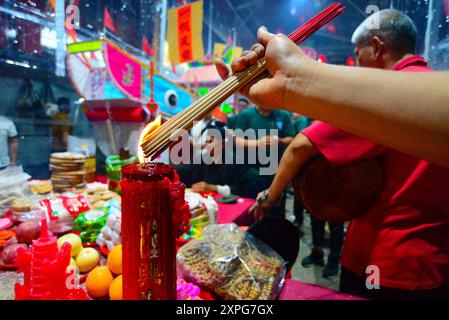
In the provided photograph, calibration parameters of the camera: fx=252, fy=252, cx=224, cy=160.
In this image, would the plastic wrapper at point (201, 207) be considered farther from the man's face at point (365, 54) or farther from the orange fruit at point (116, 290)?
the man's face at point (365, 54)

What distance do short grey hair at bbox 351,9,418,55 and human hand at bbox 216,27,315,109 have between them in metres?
0.65

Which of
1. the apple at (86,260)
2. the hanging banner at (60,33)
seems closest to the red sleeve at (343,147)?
the apple at (86,260)

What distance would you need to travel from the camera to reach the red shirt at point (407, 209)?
923 mm

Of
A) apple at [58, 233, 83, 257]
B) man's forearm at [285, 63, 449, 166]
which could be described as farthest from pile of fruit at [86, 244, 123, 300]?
man's forearm at [285, 63, 449, 166]

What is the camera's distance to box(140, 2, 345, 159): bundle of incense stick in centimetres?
48

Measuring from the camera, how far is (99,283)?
847 millimetres

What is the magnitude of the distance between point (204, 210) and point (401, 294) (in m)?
0.94

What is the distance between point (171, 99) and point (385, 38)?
3.09 m

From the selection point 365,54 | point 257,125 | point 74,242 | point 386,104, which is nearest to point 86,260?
point 74,242

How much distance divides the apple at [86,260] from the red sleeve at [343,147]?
3.24 feet

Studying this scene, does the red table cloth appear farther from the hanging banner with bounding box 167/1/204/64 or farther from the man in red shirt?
the hanging banner with bounding box 167/1/204/64

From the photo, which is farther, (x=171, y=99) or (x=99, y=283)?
(x=171, y=99)

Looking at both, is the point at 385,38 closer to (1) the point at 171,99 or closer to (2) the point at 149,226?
(2) the point at 149,226

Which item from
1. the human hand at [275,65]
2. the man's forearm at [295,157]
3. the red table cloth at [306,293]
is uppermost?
the human hand at [275,65]
